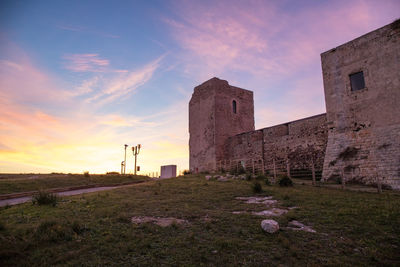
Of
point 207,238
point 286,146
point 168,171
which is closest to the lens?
point 207,238

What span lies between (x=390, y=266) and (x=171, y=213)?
5.60 meters

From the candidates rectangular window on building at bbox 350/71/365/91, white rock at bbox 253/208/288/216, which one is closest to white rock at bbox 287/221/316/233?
white rock at bbox 253/208/288/216

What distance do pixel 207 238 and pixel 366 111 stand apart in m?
13.9

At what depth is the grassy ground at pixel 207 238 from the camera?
494cm

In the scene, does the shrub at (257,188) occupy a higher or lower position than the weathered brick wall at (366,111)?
lower

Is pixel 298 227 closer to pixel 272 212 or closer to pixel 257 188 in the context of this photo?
pixel 272 212

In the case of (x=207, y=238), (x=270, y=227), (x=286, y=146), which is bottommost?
(x=207, y=238)

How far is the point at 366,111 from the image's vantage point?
15188 mm

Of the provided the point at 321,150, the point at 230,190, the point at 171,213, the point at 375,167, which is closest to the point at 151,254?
the point at 171,213

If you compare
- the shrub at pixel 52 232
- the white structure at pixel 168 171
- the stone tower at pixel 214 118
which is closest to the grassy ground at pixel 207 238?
the shrub at pixel 52 232

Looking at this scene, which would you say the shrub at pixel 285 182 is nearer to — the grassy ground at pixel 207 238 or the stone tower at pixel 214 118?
the grassy ground at pixel 207 238

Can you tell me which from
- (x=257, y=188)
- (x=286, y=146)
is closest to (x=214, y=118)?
(x=286, y=146)

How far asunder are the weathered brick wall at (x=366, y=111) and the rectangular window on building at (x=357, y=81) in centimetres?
21

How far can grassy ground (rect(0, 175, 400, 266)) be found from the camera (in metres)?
4.94
